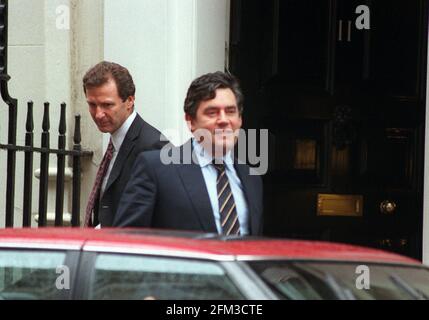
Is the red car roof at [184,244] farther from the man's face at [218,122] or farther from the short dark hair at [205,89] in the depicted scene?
the short dark hair at [205,89]

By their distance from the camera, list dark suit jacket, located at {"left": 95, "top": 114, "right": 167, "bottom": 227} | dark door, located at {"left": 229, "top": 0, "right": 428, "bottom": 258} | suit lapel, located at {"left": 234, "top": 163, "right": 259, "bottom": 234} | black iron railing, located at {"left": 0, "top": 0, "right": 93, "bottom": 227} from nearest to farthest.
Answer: suit lapel, located at {"left": 234, "top": 163, "right": 259, "bottom": 234} < dark suit jacket, located at {"left": 95, "top": 114, "right": 167, "bottom": 227} < black iron railing, located at {"left": 0, "top": 0, "right": 93, "bottom": 227} < dark door, located at {"left": 229, "top": 0, "right": 428, "bottom": 258}

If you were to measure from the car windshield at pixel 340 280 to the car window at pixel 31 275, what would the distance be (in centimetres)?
68

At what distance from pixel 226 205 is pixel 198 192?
0.14 m

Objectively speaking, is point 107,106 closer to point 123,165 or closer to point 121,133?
point 121,133

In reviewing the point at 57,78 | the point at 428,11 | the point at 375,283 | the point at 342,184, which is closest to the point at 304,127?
the point at 342,184

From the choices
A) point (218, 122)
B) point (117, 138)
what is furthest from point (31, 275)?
point (117, 138)

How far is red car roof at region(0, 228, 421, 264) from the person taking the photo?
3.68 metres

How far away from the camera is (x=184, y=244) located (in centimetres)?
373

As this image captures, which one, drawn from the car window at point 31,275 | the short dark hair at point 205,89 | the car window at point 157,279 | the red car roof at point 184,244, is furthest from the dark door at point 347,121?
the car window at point 157,279

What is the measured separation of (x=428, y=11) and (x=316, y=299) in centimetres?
506

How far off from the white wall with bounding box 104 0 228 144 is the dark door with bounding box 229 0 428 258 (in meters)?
0.98

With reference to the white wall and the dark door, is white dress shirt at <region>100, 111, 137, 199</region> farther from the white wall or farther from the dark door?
the dark door

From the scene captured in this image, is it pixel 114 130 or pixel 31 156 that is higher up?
pixel 114 130

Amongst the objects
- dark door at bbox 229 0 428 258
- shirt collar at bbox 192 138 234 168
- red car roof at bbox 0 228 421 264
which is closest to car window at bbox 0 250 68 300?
red car roof at bbox 0 228 421 264
